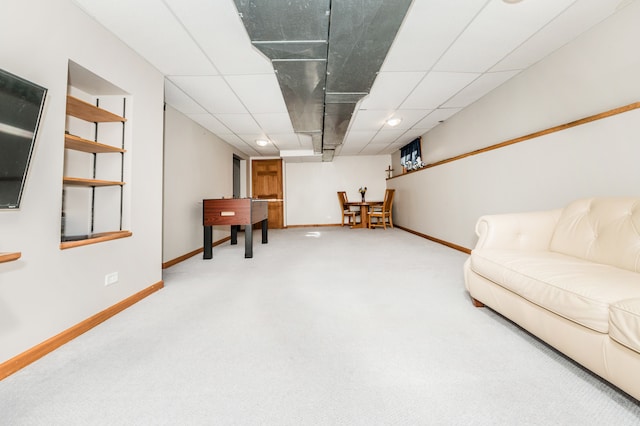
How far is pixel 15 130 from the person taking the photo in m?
1.13

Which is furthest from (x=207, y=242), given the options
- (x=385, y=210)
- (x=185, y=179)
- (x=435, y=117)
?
(x=385, y=210)

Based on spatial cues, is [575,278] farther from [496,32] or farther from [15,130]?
[15,130]

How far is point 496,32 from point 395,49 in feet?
2.77

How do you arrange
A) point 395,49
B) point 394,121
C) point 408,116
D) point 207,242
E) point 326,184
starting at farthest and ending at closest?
point 326,184, point 394,121, point 408,116, point 207,242, point 395,49

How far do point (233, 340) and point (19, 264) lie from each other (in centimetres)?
122

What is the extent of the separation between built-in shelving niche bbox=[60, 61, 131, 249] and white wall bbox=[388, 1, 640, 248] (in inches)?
158

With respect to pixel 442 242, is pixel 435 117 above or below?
above

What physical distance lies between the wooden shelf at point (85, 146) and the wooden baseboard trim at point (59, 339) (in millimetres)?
1232

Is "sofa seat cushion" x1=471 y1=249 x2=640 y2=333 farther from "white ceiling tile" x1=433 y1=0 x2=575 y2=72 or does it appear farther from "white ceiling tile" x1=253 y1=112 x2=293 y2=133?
"white ceiling tile" x1=253 y1=112 x2=293 y2=133

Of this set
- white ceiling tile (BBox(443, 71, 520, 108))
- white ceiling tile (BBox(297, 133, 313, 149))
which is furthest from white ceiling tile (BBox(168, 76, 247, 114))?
white ceiling tile (BBox(443, 71, 520, 108))

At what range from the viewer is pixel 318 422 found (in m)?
0.86

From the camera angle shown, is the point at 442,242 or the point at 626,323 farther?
the point at 442,242

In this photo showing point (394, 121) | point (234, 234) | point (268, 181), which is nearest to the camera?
point (394, 121)

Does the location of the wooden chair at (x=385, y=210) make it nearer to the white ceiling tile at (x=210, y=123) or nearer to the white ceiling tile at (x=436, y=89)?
the white ceiling tile at (x=436, y=89)
